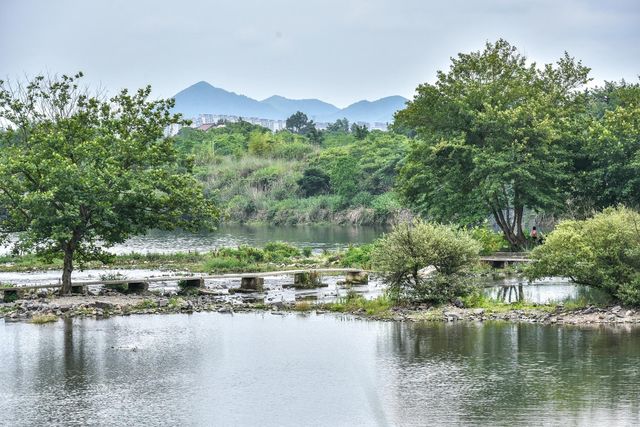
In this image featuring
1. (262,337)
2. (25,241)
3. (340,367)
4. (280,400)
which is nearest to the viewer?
(280,400)

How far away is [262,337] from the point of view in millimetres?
32188

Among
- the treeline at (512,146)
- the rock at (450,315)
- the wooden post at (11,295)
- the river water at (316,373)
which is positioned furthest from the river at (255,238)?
the river water at (316,373)

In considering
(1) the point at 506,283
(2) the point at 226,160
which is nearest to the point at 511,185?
A: (1) the point at 506,283

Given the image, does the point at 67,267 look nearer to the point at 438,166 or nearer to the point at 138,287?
the point at 138,287

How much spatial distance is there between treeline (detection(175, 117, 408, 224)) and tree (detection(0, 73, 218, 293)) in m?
57.3

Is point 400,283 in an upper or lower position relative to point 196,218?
lower

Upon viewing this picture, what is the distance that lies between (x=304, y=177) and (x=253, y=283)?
261ft

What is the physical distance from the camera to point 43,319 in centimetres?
3588

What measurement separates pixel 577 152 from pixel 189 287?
83.7ft

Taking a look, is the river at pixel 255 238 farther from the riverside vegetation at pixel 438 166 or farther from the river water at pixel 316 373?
the river water at pixel 316 373

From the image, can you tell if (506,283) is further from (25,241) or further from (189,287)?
(25,241)

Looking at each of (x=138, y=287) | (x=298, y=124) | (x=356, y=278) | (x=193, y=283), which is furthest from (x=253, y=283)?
(x=298, y=124)

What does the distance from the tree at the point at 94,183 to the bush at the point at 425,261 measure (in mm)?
11117

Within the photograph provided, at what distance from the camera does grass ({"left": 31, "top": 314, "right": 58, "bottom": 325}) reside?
35781 millimetres
